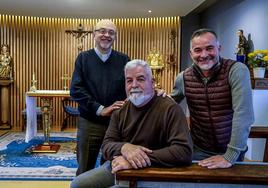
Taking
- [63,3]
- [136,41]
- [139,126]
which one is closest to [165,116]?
[139,126]

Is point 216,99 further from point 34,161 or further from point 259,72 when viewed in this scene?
point 34,161

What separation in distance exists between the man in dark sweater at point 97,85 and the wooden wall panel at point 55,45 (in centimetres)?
568

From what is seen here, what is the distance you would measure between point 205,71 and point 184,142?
0.53m

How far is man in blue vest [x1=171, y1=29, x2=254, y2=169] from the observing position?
6.17ft

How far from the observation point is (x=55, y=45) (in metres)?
8.19

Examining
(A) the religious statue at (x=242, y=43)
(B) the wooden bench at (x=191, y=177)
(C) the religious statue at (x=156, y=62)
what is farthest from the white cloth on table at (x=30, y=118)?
(B) the wooden bench at (x=191, y=177)

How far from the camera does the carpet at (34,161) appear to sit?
166 inches

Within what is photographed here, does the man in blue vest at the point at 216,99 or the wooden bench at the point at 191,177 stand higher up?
the man in blue vest at the point at 216,99

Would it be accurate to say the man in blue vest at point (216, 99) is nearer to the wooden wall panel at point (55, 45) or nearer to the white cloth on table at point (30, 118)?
the white cloth on table at point (30, 118)

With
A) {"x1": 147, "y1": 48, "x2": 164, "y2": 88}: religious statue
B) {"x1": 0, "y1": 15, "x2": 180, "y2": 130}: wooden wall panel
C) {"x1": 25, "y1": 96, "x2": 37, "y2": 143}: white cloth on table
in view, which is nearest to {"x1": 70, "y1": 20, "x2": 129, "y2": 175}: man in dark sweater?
{"x1": 25, "y1": 96, "x2": 37, "y2": 143}: white cloth on table

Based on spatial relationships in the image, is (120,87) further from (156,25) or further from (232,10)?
(156,25)

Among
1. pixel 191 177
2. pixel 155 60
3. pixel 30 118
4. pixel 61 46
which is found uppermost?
pixel 61 46

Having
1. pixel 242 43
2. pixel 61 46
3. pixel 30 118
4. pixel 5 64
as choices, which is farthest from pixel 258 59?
pixel 5 64

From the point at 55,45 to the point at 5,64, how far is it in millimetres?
1197
